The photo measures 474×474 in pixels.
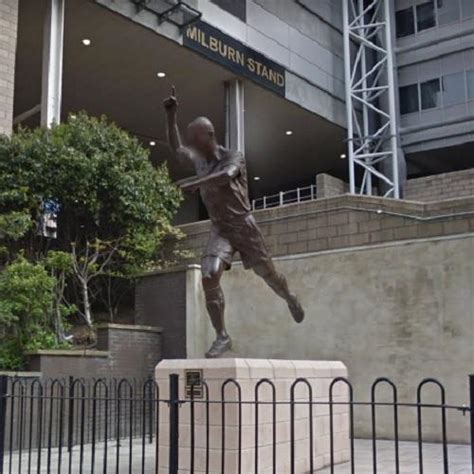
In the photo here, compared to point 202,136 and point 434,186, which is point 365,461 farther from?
point 434,186

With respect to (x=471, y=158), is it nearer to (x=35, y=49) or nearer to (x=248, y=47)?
(x=248, y=47)

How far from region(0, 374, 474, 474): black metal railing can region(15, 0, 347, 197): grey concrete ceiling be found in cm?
1171

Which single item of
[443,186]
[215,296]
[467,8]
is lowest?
[215,296]

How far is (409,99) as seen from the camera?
30.3 meters

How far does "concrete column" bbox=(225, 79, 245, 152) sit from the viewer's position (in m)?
22.9

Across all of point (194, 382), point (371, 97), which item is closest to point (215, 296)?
point (194, 382)

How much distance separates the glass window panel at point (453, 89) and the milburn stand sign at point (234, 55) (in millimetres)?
8546

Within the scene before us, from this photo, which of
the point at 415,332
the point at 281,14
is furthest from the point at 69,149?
the point at 281,14

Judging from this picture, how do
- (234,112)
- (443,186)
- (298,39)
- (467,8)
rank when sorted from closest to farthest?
(234,112) → (443,186) → (298,39) → (467,8)

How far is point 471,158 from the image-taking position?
31.3m

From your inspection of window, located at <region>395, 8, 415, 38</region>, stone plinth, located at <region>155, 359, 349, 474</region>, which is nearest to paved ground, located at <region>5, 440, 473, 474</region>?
stone plinth, located at <region>155, 359, 349, 474</region>

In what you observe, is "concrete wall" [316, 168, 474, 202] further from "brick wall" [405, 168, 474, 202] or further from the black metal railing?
the black metal railing

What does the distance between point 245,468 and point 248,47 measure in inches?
712

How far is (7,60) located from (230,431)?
A: 1163 cm
